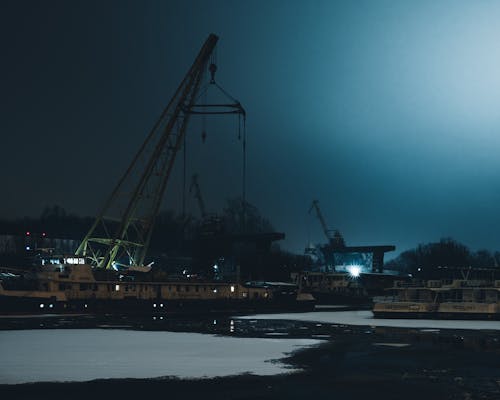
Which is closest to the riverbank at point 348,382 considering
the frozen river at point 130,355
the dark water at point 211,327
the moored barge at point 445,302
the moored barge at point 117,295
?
the frozen river at point 130,355

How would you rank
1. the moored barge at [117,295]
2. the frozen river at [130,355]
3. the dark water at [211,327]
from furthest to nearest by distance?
the moored barge at [117,295], the dark water at [211,327], the frozen river at [130,355]

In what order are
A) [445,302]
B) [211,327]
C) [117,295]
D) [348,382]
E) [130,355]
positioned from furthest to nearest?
[117,295]
[445,302]
[211,327]
[130,355]
[348,382]

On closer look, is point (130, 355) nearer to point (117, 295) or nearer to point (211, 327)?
point (211, 327)

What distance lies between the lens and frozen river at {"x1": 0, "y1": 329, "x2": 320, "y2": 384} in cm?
3519

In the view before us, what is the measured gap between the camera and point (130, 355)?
42.5 metres

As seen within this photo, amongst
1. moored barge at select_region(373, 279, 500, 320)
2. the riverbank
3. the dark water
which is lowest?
the riverbank

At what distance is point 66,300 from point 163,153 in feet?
132

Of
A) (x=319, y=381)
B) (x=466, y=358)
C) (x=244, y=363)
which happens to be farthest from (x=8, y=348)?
(x=466, y=358)

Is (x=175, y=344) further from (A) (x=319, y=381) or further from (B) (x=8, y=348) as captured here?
(A) (x=319, y=381)

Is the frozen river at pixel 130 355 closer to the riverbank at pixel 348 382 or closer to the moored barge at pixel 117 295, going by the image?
the riverbank at pixel 348 382

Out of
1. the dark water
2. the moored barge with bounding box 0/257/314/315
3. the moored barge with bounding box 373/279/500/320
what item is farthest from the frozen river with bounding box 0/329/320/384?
the moored barge with bounding box 373/279/500/320

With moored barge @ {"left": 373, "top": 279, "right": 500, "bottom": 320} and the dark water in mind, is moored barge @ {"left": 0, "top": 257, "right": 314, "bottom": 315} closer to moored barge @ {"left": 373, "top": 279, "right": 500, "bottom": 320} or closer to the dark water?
the dark water

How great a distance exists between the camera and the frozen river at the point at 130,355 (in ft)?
115

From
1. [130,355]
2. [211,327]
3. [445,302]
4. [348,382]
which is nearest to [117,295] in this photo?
[211,327]
